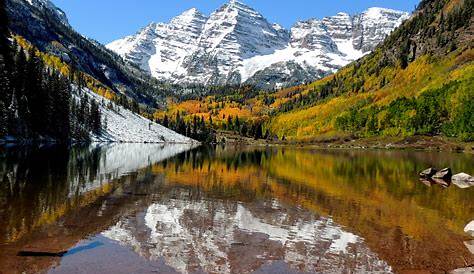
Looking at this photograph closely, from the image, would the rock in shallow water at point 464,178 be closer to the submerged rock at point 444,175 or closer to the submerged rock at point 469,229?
the submerged rock at point 444,175

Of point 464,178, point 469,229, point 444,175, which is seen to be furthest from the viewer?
point 444,175

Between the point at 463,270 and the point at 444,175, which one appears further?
the point at 444,175

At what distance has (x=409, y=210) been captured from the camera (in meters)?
39.5

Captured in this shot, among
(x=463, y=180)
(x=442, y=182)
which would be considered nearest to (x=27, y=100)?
(x=442, y=182)

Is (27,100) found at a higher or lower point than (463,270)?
higher

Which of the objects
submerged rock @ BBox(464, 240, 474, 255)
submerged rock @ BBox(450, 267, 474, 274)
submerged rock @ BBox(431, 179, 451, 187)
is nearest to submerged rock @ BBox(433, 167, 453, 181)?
submerged rock @ BBox(431, 179, 451, 187)

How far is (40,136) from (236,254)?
128997 millimetres

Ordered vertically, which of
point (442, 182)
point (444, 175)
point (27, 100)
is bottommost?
point (442, 182)

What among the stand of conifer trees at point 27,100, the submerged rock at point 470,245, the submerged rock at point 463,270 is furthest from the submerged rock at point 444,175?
the stand of conifer trees at point 27,100

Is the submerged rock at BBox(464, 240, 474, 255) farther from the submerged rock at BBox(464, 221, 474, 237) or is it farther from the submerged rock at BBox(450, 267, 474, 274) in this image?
the submerged rock at BBox(450, 267, 474, 274)

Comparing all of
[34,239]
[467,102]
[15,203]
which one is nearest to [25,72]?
[15,203]

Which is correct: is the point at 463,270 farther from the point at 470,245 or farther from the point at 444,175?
the point at 444,175

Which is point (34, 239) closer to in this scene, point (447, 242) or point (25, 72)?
point (447, 242)

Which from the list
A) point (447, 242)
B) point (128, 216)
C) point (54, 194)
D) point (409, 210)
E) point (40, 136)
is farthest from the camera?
point (40, 136)
